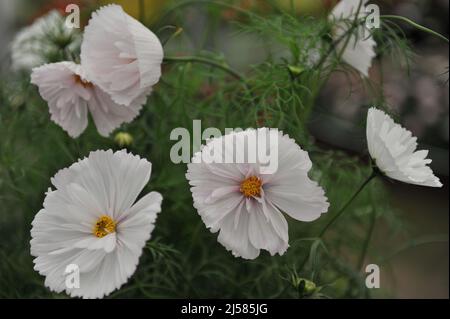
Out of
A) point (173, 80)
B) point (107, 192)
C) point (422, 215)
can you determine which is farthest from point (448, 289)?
point (107, 192)

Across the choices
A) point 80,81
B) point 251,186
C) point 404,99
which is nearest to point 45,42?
point 80,81

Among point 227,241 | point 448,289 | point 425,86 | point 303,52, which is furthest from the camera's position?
point 425,86

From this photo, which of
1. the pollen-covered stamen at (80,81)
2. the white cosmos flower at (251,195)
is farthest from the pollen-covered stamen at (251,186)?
the pollen-covered stamen at (80,81)

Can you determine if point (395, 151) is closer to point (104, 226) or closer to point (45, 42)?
point (104, 226)

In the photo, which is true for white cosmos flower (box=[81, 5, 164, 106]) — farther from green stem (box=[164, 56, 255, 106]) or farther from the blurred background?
the blurred background

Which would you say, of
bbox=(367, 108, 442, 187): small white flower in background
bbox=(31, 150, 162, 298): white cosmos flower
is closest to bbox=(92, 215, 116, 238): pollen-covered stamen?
bbox=(31, 150, 162, 298): white cosmos flower

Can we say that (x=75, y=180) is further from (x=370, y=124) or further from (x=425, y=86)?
(x=425, y=86)

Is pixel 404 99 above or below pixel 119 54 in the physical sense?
above
